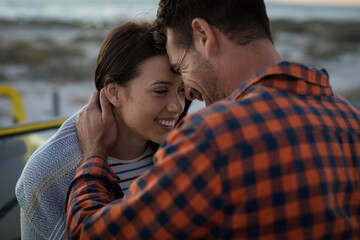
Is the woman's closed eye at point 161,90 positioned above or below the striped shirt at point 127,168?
above

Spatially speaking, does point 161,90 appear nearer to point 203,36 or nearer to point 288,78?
point 203,36

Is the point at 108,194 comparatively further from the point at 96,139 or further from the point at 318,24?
the point at 318,24

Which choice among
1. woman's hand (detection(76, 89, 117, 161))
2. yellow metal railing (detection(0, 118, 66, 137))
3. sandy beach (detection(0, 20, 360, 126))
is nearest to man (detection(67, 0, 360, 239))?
woman's hand (detection(76, 89, 117, 161))

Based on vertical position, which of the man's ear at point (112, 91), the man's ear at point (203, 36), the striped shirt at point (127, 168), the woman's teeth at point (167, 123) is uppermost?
the man's ear at point (203, 36)

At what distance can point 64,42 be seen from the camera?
28.4 m

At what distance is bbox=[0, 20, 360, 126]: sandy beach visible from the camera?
560 inches

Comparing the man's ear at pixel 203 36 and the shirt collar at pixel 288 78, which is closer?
the shirt collar at pixel 288 78

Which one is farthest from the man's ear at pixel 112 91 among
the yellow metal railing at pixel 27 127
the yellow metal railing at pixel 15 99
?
the yellow metal railing at pixel 15 99

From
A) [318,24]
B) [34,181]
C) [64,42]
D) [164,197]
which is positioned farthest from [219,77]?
[318,24]

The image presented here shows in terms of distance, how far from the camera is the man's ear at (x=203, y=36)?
1.38 metres

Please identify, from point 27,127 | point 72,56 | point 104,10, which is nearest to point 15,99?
point 27,127

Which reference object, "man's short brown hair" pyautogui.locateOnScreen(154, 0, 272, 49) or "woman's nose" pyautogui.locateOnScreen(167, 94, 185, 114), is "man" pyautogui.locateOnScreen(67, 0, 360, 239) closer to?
"man's short brown hair" pyautogui.locateOnScreen(154, 0, 272, 49)

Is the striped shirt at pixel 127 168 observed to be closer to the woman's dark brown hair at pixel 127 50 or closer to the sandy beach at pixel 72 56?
the woman's dark brown hair at pixel 127 50

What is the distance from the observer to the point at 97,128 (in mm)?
1778
